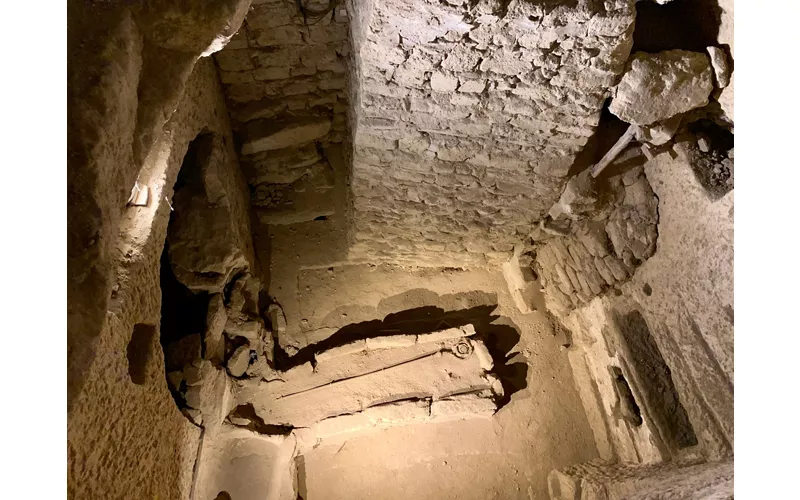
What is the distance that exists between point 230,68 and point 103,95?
2547 millimetres

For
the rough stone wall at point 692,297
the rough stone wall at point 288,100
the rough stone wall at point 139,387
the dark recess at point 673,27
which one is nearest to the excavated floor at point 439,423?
the rough stone wall at point 288,100

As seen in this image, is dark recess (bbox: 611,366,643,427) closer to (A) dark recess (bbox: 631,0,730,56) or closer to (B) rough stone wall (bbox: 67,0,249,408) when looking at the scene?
(A) dark recess (bbox: 631,0,730,56)

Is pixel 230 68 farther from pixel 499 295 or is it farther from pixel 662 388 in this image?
pixel 662 388

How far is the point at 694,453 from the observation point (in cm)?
362

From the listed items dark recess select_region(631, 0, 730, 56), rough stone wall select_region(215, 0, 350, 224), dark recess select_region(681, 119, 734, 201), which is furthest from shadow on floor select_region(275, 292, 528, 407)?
dark recess select_region(631, 0, 730, 56)

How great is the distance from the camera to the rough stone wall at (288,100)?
3514 millimetres

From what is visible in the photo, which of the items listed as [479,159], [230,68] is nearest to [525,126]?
[479,159]

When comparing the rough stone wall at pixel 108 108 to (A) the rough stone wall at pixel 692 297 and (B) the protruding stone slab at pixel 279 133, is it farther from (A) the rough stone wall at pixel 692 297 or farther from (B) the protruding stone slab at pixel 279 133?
(A) the rough stone wall at pixel 692 297

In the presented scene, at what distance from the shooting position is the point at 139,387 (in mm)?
2602

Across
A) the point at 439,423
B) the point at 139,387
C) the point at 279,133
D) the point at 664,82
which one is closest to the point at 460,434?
the point at 439,423

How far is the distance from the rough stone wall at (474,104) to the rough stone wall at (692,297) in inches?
30.8

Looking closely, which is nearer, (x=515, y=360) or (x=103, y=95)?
(x=103, y=95)

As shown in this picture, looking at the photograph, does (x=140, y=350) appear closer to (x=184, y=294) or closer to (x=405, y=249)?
(x=184, y=294)

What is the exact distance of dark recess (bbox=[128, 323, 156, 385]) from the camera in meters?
2.68
